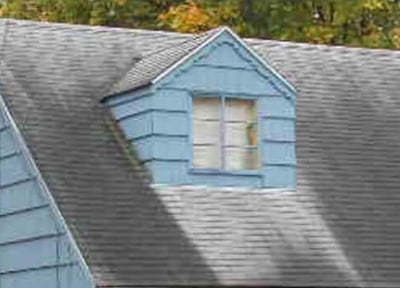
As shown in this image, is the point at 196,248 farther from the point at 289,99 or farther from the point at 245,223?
the point at 289,99

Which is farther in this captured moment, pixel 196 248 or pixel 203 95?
pixel 203 95

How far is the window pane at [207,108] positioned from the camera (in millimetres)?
20172

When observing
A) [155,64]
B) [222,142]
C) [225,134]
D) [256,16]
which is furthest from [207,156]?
[256,16]

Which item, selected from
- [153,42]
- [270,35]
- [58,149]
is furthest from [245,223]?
[270,35]

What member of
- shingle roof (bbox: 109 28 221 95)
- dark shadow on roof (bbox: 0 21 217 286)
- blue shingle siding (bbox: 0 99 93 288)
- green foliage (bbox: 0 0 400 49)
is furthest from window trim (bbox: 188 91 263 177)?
green foliage (bbox: 0 0 400 49)

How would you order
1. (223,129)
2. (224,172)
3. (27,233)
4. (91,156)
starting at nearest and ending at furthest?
(27,233)
(91,156)
(224,172)
(223,129)

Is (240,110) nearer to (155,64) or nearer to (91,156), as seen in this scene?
(155,64)

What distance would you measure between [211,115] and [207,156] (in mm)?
533

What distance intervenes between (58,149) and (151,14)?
43.3 ft

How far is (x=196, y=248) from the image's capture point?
60.8 ft

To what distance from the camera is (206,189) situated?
19.9m

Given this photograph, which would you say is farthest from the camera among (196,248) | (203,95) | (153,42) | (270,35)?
(270,35)

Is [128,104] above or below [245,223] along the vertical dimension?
above

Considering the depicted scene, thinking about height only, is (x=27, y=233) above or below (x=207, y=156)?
below
